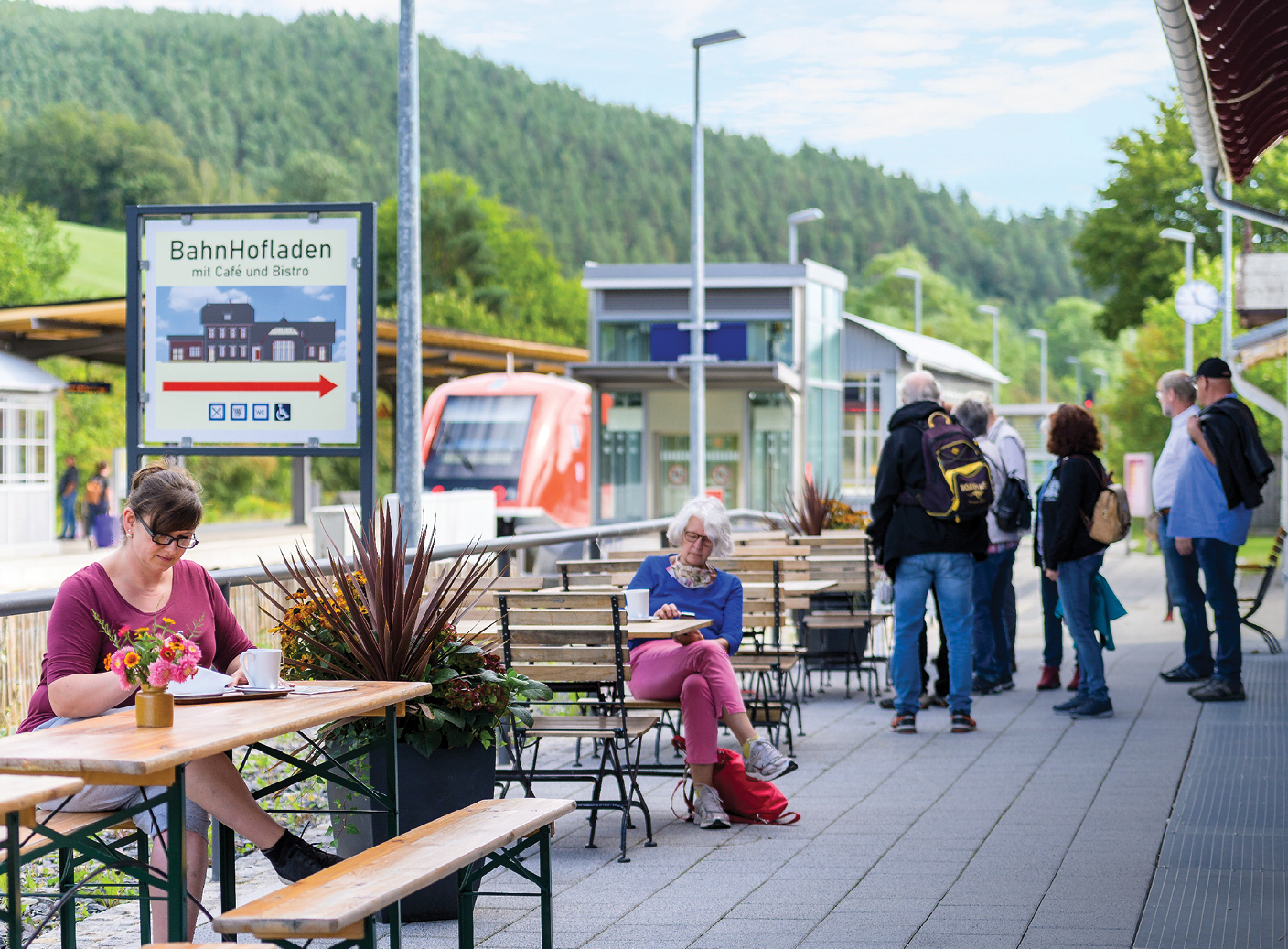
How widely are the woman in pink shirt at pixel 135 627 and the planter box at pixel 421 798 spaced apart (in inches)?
25.9

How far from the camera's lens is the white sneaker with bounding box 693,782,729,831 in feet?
23.0

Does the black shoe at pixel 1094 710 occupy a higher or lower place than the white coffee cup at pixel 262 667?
lower

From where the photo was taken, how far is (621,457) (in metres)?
31.4

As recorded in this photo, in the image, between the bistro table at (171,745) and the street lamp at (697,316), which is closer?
the bistro table at (171,745)

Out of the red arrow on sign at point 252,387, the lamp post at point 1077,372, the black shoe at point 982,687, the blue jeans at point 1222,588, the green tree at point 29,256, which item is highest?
the green tree at point 29,256

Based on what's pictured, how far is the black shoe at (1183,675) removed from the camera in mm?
11328

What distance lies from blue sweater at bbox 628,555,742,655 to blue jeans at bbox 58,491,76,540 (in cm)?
3155

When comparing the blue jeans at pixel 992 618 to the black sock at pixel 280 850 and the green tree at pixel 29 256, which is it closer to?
the black sock at pixel 280 850

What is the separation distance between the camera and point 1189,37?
6.48 m

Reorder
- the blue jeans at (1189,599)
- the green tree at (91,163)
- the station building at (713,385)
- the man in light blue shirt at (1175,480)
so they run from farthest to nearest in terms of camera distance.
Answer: the green tree at (91,163), the station building at (713,385), the blue jeans at (1189,599), the man in light blue shirt at (1175,480)

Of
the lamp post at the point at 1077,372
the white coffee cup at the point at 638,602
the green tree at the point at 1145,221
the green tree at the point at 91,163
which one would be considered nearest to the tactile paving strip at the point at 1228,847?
the white coffee cup at the point at 638,602

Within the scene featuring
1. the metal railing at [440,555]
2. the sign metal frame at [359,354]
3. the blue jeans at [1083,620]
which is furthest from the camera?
the blue jeans at [1083,620]

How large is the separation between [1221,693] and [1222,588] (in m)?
0.70

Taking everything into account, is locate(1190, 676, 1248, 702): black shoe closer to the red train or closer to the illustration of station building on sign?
the illustration of station building on sign
